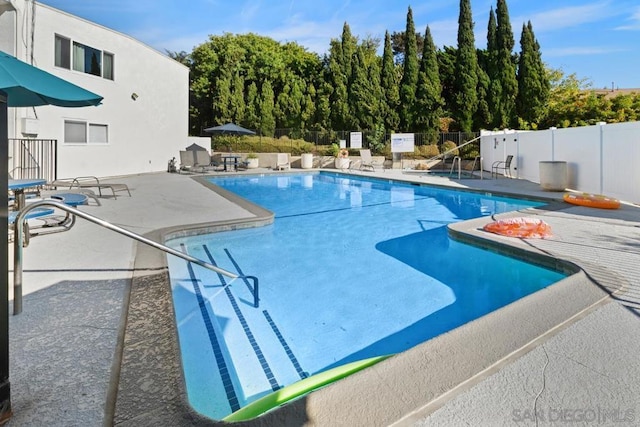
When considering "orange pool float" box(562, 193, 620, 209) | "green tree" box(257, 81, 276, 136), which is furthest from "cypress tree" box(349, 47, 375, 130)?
"orange pool float" box(562, 193, 620, 209)

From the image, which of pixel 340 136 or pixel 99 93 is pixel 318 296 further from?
pixel 340 136

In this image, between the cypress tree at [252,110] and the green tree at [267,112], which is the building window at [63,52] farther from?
the cypress tree at [252,110]

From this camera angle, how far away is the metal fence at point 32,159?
9531 millimetres

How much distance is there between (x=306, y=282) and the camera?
4.59 metres

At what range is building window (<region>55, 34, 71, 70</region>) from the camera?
1140cm

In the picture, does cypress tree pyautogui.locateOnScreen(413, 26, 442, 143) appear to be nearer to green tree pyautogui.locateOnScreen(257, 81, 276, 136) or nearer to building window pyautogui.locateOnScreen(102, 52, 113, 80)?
green tree pyautogui.locateOnScreen(257, 81, 276, 136)

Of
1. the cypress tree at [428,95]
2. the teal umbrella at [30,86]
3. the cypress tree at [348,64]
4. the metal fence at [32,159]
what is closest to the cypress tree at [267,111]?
the cypress tree at [348,64]

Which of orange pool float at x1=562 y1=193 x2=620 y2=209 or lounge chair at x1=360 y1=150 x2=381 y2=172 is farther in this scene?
lounge chair at x1=360 y1=150 x2=381 y2=172

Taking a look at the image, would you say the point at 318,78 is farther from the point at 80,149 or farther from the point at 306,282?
the point at 306,282

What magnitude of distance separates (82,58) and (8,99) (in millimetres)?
10758

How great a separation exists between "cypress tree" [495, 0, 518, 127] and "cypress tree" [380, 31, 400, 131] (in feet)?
18.4

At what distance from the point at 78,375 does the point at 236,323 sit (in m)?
1.69

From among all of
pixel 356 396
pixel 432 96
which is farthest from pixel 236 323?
pixel 432 96

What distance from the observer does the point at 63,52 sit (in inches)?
458
